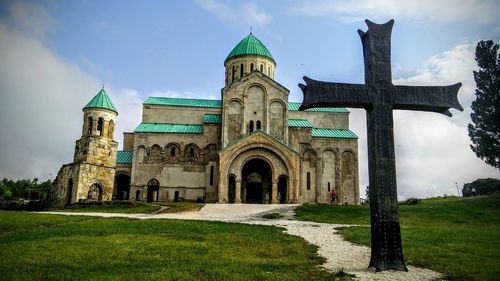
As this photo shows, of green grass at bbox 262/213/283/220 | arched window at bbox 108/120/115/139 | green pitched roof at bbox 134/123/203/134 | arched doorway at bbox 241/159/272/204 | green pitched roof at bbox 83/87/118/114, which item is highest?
green pitched roof at bbox 83/87/118/114

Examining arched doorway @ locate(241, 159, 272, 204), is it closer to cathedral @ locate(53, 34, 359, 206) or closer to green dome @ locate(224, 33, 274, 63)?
cathedral @ locate(53, 34, 359, 206)

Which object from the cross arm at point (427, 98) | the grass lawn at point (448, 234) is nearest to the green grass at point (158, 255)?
the grass lawn at point (448, 234)

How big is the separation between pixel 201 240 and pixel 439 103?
811 cm

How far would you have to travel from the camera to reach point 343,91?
1001 cm

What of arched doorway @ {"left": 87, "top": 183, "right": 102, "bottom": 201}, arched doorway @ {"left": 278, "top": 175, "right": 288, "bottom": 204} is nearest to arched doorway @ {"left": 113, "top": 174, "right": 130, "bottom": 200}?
arched doorway @ {"left": 87, "top": 183, "right": 102, "bottom": 201}

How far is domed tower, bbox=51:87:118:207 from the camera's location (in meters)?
35.2

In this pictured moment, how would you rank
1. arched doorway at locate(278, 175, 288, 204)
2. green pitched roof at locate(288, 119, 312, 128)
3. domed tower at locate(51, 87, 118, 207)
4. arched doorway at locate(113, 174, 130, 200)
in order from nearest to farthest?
1. domed tower at locate(51, 87, 118, 207)
2. arched doorway at locate(278, 175, 288, 204)
3. green pitched roof at locate(288, 119, 312, 128)
4. arched doorway at locate(113, 174, 130, 200)

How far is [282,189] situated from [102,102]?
17898 millimetres

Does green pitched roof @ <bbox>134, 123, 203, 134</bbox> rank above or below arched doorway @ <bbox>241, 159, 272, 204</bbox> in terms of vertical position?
above

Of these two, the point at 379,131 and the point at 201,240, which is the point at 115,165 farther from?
the point at 379,131

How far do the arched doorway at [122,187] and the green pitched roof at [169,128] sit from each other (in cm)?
506

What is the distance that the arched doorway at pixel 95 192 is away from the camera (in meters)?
35.8

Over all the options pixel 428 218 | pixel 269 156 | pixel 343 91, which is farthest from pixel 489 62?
pixel 343 91

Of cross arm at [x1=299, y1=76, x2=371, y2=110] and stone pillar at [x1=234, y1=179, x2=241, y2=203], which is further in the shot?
stone pillar at [x1=234, y1=179, x2=241, y2=203]
